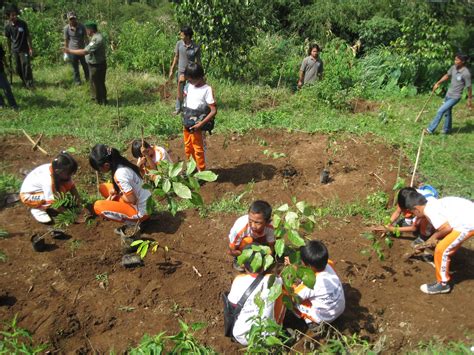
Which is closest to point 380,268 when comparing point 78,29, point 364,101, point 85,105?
point 364,101

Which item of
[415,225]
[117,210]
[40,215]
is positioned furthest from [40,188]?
[415,225]

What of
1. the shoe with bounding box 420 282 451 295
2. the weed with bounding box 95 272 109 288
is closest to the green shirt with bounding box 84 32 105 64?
the weed with bounding box 95 272 109 288

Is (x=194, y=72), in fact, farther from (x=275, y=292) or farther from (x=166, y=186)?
(x=275, y=292)

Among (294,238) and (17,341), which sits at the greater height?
(294,238)

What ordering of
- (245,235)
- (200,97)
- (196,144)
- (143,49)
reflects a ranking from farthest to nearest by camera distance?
(143,49) → (196,144) → (200,97) → (245,235)

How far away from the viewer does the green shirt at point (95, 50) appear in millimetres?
7590

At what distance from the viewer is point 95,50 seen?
764 cm

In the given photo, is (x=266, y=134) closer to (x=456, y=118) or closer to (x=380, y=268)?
(x=380, y=268)

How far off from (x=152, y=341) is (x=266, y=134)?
15.4 feet

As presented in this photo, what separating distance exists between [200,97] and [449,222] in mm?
3141

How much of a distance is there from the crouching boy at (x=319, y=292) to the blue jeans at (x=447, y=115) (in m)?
5.25

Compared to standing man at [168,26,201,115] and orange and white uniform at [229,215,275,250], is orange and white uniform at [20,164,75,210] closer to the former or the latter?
orange and white uniform at [229,215,275,250]

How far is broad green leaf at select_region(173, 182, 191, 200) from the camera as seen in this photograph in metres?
2.66

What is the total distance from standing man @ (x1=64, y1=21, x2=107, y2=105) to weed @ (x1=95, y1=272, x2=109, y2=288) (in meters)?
5.07
